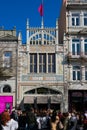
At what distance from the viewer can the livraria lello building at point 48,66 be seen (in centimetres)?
4134

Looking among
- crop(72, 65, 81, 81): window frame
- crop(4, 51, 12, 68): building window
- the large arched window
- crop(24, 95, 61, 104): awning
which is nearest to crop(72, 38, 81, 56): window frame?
crop(72, 65, 81, 81): window frame

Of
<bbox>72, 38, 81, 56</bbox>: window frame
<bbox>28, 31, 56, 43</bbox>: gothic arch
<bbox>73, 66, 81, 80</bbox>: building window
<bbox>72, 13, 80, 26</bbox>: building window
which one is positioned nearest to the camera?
<bbox>73, 66, 81, 80</bbox>: building window

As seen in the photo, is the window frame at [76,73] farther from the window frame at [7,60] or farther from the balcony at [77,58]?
the window frame at [7,60]

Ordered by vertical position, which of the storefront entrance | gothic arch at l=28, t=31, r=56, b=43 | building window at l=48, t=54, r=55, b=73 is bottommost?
the storefront entrance

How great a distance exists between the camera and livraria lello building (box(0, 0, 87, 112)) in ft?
136

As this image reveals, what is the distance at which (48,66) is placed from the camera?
4197cm

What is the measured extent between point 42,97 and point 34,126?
24750mm

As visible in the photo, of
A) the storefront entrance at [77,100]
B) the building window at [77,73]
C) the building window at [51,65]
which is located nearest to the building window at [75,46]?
the building window at [77,73]

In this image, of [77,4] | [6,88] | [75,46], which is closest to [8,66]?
[6,88]

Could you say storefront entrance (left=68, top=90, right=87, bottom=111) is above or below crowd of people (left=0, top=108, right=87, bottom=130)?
below

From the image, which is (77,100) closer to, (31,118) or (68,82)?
(68,82)

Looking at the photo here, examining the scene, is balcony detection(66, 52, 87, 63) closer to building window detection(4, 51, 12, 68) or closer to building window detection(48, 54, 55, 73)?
building window detection(48, 54, 55, 73)

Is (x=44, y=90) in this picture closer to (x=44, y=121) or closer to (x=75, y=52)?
(x=75, y=52)

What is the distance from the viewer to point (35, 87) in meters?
41.8
